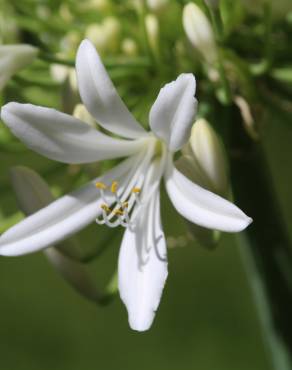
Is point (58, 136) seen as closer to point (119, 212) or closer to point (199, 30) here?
point (119, 212)

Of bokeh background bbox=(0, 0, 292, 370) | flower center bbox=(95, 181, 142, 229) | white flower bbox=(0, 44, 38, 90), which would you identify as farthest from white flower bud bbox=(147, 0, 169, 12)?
bokeh background bbox=(0, 0, 292, 370)

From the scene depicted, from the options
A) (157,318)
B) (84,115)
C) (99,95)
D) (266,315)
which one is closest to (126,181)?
(84,115)

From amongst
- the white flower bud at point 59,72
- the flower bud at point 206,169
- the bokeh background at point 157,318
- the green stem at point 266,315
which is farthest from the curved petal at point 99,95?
the bokeh background at point 157,318

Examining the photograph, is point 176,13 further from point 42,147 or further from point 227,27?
point 42,147

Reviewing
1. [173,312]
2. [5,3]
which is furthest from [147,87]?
[173,312]

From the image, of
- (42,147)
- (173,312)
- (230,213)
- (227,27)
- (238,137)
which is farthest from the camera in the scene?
(173,312)

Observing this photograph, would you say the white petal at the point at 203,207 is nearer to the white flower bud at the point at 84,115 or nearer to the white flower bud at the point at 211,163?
the white flower bud at the point at 211,163
